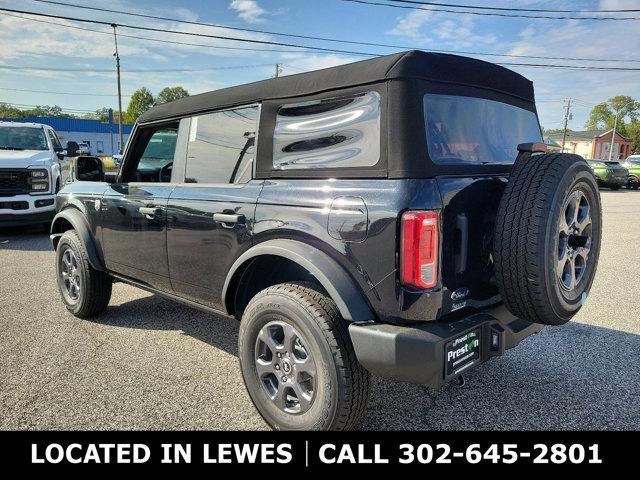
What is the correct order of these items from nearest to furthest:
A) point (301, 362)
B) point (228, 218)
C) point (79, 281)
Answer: point (301, 362) < point (228, 218) < point (79, 281)

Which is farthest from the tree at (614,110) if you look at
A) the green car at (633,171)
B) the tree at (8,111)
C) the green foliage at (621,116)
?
the tree at (8,111)

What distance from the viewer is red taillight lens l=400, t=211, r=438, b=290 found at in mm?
2068

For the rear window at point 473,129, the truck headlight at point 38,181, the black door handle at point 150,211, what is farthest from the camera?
the truck headlight at point 38,181

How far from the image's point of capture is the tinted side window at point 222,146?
2.89 metres

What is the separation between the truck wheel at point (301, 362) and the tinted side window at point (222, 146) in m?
0.86

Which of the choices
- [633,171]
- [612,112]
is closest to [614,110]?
[612,112]

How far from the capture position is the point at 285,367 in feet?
8.25

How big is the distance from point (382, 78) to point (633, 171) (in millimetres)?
25223

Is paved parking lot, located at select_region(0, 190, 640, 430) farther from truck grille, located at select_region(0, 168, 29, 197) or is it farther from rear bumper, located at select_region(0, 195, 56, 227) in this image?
truck grille, located at select_region(0, 168, 29, 197)

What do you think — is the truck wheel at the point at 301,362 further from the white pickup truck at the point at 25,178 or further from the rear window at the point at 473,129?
the white pickup truck at the point at 25,178

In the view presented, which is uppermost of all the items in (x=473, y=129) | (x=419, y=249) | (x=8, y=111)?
(x=8, y=111)

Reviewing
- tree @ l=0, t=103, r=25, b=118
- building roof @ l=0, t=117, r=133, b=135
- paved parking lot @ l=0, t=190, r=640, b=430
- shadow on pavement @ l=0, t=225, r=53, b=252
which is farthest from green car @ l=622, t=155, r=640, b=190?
tree @ l=0, t=103, r=25, b=118

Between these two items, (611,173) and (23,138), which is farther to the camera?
(611,173)

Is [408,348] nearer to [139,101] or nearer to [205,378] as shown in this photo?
[205,378]
